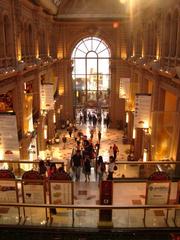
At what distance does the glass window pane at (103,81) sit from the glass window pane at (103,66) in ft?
1.44

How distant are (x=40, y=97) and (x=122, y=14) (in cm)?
1338

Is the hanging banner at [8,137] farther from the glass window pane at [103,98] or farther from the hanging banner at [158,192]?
the glass window pane at [103,98]

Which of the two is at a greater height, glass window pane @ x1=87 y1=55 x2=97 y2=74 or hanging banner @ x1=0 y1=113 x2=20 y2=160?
glass window pane @ x1=87 y1=55 x2=97 y2=74

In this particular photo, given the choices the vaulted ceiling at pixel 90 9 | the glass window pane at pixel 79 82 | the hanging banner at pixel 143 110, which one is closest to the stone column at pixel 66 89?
the glass window pane at pixel 79 82

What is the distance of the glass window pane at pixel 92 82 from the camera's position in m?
32.8

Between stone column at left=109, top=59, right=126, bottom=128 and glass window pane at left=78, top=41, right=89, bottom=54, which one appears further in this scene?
glass window pane at left=78, top=41, right=89, bottom=54

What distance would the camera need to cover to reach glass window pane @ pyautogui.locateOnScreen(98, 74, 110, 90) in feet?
106

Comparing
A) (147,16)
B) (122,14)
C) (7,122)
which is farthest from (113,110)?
(7,122)

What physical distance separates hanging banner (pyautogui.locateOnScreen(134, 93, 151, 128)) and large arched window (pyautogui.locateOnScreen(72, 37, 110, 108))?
15.5 meters

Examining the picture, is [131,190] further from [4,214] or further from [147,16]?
[147,16]

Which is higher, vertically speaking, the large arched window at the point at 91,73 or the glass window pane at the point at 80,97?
the large arched window at the point at 91,73

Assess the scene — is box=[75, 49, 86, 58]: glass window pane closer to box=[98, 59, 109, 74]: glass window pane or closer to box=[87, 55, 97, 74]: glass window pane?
box=[87, 55, 97, 74]: glass window pane

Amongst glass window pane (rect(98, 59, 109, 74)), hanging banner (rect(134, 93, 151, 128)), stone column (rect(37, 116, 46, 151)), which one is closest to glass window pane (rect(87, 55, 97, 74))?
glass window pane (rect(98, 59, 109, 74))

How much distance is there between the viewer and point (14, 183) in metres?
7.21
